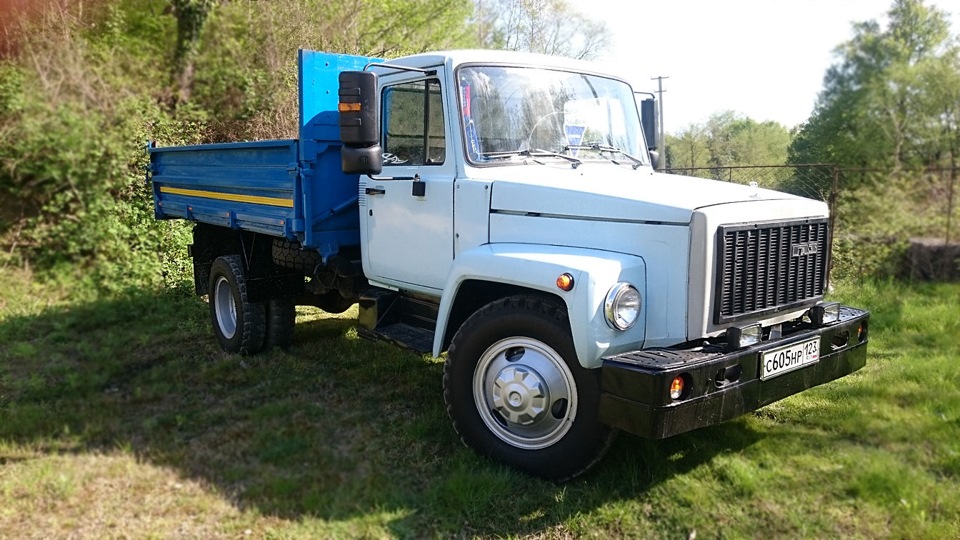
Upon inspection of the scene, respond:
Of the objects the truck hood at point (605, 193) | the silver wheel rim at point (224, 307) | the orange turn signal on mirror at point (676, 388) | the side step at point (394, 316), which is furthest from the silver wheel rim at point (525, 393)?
the silver wheel rim at point (224, 307)

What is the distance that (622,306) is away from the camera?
3.18m

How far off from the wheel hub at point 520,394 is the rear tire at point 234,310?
308cm

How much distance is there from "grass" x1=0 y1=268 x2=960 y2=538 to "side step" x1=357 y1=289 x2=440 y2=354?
558 mm

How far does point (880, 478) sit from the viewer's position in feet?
11.0

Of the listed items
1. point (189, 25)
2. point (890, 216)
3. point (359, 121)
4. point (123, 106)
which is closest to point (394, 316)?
point (359, 121)

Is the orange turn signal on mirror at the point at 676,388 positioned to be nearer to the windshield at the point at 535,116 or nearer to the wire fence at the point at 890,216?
the windshield at the point at 535,116

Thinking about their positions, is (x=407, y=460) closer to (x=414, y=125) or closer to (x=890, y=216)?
(x=414, y=125)

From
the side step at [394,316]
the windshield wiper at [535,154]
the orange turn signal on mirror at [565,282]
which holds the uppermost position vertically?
the windshield wiper at [535,154]

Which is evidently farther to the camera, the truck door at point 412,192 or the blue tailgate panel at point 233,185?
the blue tailgate panel at point 233,185

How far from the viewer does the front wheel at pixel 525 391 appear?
3.28 m

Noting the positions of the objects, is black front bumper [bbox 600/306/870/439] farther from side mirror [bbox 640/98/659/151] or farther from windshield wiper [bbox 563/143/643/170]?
side mirror [bbox 640/98/659/151]

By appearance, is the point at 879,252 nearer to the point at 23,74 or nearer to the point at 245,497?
the point at 245,497

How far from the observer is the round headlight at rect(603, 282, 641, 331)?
3137 millimetres

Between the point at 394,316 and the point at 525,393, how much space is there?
152 centimetres
